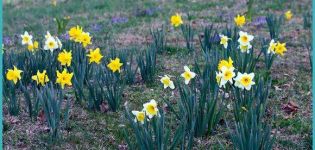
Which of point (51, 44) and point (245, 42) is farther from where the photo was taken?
point (51, 44)

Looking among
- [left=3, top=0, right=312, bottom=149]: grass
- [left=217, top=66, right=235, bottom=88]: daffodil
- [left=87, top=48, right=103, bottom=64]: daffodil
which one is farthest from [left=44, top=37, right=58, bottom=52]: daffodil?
[left=217, top=66, right=235, bottom=88]: daffodil

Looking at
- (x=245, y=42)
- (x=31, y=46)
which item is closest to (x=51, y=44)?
(x=31, y=46)

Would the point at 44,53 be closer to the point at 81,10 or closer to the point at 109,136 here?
the point at 109,136

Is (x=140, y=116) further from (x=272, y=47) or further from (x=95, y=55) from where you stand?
(x=272, y=47)

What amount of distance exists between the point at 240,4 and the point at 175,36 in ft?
8.63

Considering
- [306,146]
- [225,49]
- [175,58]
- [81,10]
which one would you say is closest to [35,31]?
[81,10]

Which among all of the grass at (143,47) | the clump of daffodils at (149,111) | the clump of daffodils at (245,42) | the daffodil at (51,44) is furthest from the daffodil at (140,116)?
the daffodil at (51,44)

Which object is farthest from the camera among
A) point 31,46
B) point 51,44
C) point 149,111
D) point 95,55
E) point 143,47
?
point 143,47

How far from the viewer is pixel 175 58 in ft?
19.0

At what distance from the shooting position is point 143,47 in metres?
6.43

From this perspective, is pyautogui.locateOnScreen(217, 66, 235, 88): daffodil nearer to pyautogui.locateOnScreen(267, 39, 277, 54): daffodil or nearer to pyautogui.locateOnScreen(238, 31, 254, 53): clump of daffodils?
pyautogui.locateOnScreen(238, 31, 254, 53): clump of daffodils

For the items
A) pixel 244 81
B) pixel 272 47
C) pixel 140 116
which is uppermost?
pixel 272 47

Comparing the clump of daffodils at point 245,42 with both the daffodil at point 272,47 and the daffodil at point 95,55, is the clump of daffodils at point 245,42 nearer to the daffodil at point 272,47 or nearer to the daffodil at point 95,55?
the daffodil at point 272,47

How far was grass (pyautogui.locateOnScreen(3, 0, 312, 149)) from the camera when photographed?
3.62 meters
